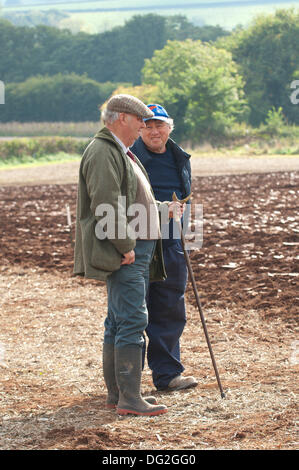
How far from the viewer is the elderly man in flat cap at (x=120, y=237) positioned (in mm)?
3938

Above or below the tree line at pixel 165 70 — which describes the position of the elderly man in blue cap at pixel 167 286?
below

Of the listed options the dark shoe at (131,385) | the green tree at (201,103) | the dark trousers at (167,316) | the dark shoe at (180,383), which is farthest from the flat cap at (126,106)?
the green tree at (201,103)

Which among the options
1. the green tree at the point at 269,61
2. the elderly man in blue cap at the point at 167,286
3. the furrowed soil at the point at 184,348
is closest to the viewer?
the furrowed soil at the point at 184,348

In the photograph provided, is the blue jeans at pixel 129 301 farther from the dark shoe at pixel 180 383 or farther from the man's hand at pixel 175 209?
the dark shoe at pixel 180 383

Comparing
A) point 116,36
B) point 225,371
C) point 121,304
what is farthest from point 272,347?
point 116,36

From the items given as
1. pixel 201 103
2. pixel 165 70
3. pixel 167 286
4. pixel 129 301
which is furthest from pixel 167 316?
pixel 165 70

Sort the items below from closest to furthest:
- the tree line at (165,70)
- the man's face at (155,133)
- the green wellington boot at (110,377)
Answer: the green wellington boot at (110,377)
the man's face at (155,133)
the tree line at (165,70)

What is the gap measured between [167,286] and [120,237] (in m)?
1.03

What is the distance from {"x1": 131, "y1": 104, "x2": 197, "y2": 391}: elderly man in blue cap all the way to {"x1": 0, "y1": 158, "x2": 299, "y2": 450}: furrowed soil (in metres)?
0.17

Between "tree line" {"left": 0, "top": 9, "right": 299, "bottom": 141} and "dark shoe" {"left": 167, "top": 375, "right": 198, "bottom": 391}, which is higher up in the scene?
"tree line" {"left": 0, "top": 9, "right": 299, "bottom": 141}

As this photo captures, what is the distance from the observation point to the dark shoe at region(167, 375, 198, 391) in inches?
192

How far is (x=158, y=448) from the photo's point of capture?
3.62m

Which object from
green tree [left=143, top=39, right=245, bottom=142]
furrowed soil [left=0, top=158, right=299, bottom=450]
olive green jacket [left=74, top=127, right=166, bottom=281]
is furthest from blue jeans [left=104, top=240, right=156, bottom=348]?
green tree [left=143, top=39, right=245, bottom=142]

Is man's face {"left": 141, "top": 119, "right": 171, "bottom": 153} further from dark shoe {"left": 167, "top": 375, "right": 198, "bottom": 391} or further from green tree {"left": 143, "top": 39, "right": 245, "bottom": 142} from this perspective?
green tree {"left": 143, "top": 39, "right": 245, "bottom": 142}
